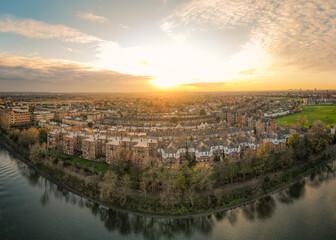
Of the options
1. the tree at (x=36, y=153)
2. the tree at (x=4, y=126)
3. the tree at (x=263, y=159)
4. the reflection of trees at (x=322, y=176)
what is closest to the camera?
the tree at (x=263, y=159)

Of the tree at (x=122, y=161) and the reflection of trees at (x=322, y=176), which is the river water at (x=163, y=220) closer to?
the reflection of trees at (x=322, y=176)

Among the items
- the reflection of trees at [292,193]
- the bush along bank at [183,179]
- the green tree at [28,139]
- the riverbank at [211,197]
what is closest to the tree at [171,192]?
the bush along bank at [183,179]

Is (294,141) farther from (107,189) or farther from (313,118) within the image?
(313,118)

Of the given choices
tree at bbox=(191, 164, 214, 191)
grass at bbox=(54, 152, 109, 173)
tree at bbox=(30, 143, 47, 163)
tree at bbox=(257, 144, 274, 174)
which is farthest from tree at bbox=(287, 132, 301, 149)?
tree at bbox=(30, 143, 47, 163)

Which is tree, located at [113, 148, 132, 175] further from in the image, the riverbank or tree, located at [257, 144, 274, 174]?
tree, located at [257, 144, 274, 174]

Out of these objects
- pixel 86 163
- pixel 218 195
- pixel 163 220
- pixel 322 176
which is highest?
pixel 86 163

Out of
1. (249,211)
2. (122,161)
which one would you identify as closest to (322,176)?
(249,211)

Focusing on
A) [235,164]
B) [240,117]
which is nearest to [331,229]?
[235,164]
